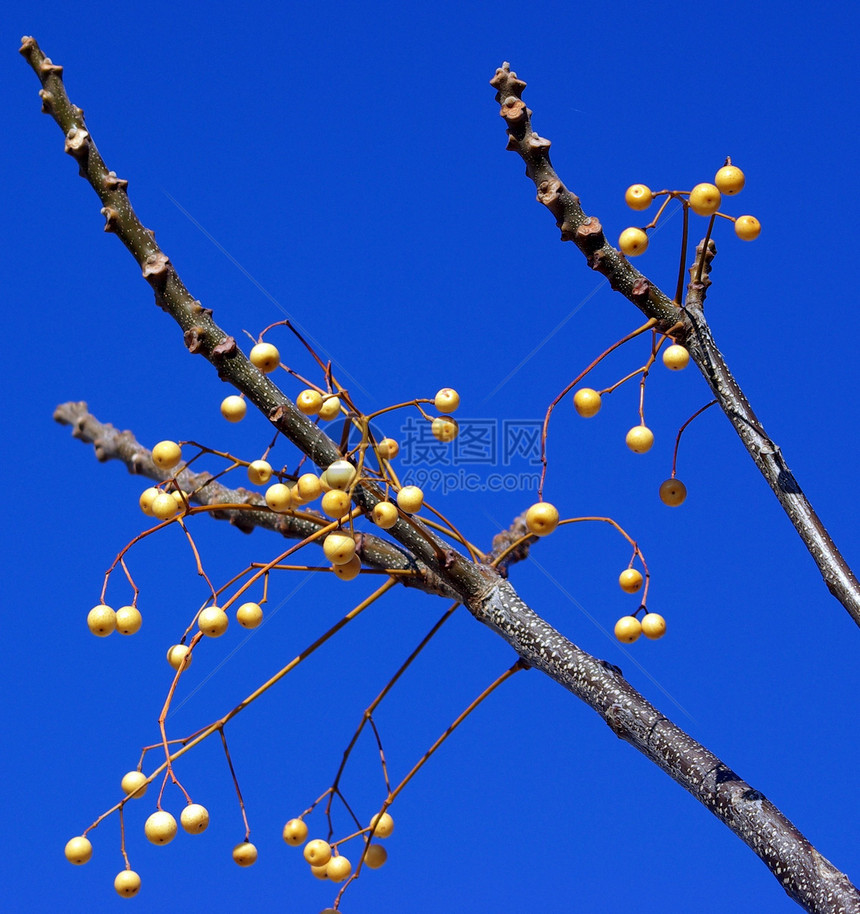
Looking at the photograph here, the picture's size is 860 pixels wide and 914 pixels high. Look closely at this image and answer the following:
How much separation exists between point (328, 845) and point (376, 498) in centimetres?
56

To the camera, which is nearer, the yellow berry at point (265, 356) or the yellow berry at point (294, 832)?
the yellow berry at point (265, 356)

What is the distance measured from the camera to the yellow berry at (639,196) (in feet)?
3.73

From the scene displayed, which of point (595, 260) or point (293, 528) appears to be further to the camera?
point (293, 528)

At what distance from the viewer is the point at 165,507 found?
110 centimetres

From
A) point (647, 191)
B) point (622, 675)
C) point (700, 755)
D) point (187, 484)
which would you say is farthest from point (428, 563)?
point (187, 484)

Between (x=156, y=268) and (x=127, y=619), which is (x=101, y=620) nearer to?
(x=127, y=619)

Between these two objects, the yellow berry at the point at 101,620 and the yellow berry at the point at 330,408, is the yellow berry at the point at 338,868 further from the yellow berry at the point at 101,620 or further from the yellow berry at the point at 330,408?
the yellow berry at the point at 330,408

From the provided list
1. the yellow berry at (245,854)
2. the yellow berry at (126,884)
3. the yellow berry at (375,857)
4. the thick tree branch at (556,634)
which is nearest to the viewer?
the thick tree branch at (556,634)

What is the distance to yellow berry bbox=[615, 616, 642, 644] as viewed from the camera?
4.45ft

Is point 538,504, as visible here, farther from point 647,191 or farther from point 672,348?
point 647,191

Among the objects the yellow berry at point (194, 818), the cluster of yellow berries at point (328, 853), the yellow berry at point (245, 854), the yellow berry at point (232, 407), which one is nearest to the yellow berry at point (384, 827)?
the cluster of yellow berries at point (328, 853)

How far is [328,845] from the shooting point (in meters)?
1.36

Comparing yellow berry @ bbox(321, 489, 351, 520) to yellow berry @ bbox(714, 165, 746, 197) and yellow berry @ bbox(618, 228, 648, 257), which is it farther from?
yellow berry @ bbox(714, 165, 746, 197)

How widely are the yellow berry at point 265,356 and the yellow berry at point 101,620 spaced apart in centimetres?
34
